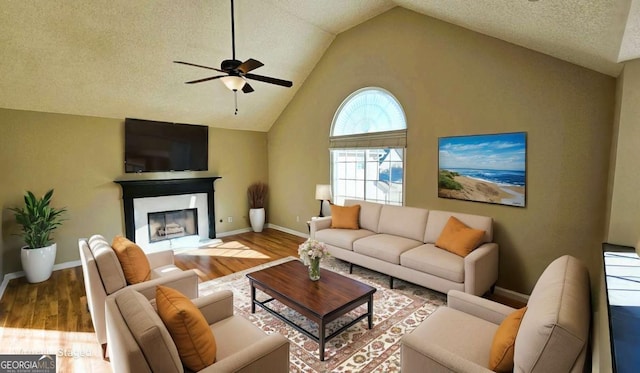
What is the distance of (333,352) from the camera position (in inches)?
104

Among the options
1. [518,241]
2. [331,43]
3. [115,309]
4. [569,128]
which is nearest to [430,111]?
[569,128]

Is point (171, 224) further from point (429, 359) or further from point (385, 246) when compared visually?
point (429, 359)

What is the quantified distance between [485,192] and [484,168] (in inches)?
12.3

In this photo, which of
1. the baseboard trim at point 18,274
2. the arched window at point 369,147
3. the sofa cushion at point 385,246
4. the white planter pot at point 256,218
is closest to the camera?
the sofa cushion at point 385,246

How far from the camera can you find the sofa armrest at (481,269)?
320cm

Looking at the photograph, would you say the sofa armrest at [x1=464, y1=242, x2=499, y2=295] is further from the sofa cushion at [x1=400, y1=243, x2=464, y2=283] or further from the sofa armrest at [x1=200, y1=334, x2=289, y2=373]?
the sofa armrest at [x1=200, y1=334, x2=289, y2=373]

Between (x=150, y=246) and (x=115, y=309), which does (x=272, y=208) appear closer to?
(x=150, y=246)

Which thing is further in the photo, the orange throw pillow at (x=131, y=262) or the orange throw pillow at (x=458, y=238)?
the orange throw pillow at (x=458, y=238)

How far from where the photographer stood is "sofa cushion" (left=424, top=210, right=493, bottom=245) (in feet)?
12.2

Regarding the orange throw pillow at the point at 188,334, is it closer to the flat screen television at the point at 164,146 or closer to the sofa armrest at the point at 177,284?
the sofa armrest at the point at 177,284

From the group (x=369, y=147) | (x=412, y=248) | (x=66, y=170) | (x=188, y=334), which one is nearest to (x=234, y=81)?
(x=369, y=147)

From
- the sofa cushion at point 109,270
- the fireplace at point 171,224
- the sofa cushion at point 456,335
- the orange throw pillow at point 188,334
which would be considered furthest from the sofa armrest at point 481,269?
the fireplace at point 171,224

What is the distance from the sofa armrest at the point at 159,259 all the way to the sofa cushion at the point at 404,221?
304 centimetres

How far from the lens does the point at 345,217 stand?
4.96 m
